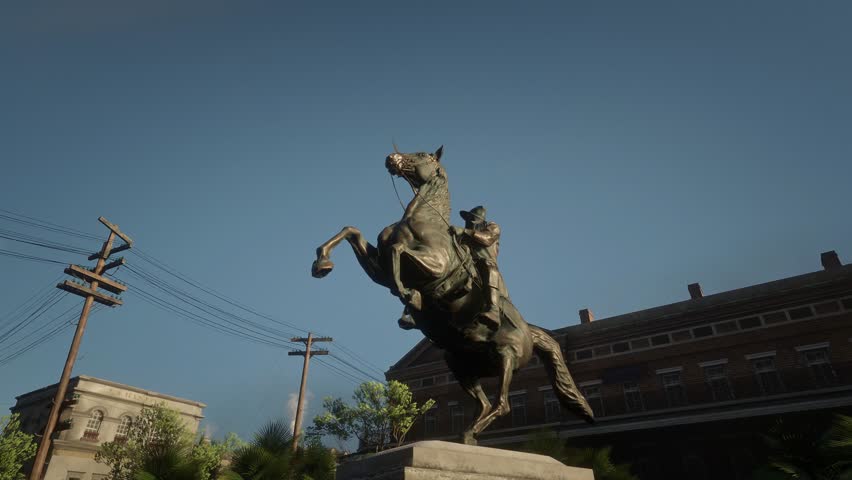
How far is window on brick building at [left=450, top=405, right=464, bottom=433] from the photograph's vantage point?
3244 cm

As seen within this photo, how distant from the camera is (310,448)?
13.0 meters

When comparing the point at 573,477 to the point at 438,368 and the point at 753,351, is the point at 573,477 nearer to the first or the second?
the point at 753,351

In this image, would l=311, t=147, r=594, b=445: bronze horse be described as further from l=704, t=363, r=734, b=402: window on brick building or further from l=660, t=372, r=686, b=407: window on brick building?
l=660, t=372, r=686, b=407: window on brick building

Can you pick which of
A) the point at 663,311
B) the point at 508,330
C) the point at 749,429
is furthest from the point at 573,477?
the point at 663,311

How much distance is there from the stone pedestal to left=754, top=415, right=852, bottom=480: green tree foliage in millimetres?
6568

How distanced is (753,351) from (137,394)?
38.6 m

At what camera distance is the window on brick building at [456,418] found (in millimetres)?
32438

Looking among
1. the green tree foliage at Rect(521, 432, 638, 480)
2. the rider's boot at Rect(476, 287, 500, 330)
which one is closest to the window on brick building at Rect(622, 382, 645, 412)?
the green tree foliage at Rect(521, 432, 638, 480)

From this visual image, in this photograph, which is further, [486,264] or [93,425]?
[93,425]

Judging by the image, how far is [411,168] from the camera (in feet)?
17.5

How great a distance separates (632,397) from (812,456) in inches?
747

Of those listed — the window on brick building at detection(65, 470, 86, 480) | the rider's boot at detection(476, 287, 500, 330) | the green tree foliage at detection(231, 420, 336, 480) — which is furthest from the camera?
the window on brick building at detection(65, 470, 86, 480)

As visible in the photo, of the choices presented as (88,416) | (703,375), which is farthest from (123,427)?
(703,375)

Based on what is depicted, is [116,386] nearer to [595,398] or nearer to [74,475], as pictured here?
[74,475]
